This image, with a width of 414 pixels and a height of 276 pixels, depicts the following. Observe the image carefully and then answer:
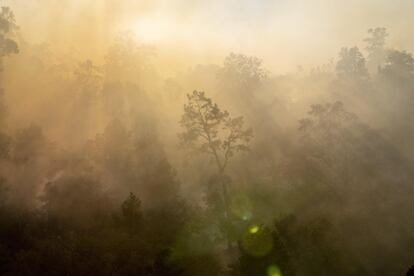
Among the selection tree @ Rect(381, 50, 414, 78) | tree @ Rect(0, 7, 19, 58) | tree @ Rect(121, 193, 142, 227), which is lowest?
tree @ Rect(121, 193, 142, 227)

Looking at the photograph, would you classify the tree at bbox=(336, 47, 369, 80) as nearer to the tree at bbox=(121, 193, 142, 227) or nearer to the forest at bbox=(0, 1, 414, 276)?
the forest at bbox=(0, 1, 414, 276)

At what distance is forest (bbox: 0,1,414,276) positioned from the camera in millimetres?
39812

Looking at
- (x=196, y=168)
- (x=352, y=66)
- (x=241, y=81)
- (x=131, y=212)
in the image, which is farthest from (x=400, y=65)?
(x=131, y=212)

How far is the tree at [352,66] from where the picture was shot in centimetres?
8856

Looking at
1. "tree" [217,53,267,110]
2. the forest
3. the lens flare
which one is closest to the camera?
the lens flare

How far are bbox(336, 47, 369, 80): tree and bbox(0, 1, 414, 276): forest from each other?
0.93 feet

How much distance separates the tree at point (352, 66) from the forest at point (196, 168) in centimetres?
28

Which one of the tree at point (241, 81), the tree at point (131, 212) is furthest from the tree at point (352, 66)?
the tree at point (131, 212)

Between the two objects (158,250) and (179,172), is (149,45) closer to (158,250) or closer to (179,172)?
(179,172)

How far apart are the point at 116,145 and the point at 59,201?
45.8 feet

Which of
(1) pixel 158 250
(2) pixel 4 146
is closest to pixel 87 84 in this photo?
(2) pixel 4 146

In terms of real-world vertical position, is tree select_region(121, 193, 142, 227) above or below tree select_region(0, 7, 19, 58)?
below

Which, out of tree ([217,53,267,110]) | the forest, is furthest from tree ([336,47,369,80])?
tree ([217,53,267,110])

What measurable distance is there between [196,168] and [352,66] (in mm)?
44506
